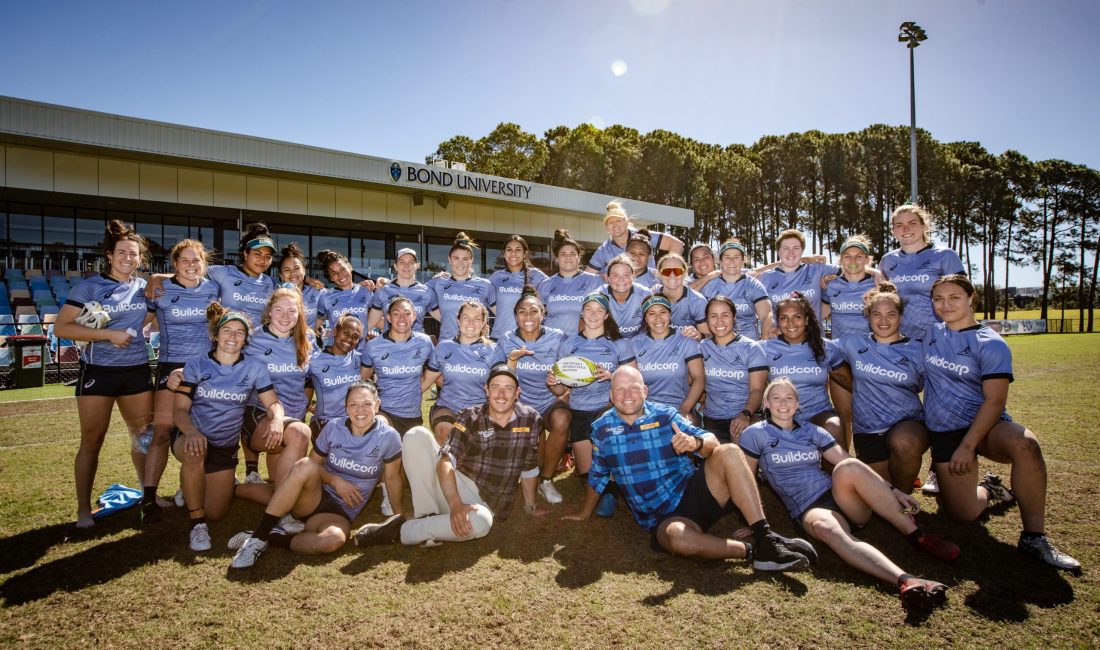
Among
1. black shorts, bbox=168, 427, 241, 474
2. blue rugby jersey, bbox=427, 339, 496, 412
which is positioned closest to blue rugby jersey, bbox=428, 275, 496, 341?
blue rugby jersey, bbox=427, 339, 496, 412

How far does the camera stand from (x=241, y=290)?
545cm

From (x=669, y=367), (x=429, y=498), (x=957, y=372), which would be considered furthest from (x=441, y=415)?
(x=957, y=372)

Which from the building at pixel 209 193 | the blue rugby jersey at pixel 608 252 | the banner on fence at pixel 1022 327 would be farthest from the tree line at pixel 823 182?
the blue rugby jersey at pixel 608 252

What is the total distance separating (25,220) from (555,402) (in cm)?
1938

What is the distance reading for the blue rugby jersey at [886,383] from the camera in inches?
174

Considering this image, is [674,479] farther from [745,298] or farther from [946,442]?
[745,298]

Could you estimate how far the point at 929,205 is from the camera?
39281 mm

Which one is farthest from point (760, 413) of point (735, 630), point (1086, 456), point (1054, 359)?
point (1054, 359)

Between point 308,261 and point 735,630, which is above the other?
point 308,261

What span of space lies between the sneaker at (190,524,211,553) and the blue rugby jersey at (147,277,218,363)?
1621 mm

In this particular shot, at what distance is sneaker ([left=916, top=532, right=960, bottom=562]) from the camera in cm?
333

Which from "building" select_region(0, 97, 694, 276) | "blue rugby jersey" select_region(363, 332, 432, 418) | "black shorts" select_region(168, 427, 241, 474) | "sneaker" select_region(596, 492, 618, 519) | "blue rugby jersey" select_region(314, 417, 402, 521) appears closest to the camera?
"blue rugby jersey" select_region(314, 417, 402, 521)

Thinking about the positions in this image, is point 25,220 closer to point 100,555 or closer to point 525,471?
point 100,555

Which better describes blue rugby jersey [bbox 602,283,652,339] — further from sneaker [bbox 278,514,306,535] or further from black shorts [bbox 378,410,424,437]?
sneaker [bbox 278,514,306,535]
